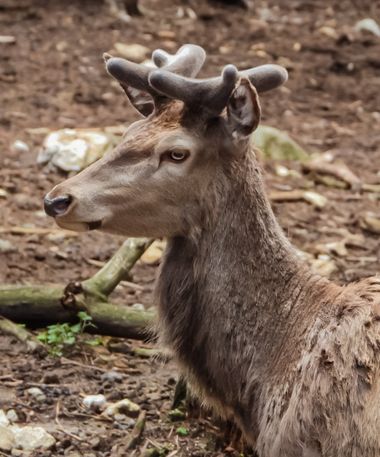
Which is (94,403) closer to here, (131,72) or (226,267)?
(226,267)

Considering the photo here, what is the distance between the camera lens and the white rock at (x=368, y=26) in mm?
16172

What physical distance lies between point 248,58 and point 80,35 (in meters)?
2.10

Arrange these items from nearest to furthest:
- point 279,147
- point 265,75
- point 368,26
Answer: point 265,75 < point 279,147 < point 368,26

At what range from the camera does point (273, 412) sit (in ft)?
17.6

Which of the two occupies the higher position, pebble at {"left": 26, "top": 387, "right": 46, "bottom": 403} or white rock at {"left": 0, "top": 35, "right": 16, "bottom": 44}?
pebble at {"left": 26, "top": 387, "right": 46, "bottom": 403}

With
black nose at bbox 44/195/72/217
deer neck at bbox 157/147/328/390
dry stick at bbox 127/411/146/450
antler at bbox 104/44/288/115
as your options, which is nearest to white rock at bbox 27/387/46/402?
dry stick at bbox 127/411/146/450

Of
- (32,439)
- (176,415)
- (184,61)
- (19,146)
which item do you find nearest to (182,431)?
(176,415)

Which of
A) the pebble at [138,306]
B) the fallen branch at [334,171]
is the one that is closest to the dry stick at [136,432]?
the pebble at [138,306]

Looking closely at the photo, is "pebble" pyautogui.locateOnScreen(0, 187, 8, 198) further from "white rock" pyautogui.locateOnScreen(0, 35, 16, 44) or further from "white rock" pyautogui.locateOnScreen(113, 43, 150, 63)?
"white rock" pyautogui.locateOnScreen(0, 35, 16, 44)

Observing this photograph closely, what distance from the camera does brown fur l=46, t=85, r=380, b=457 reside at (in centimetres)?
539

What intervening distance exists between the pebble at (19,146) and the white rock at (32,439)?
465 cm

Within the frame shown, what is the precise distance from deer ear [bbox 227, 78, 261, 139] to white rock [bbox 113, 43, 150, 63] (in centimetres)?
826

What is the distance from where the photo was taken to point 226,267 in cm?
552

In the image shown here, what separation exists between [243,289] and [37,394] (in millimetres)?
1946
